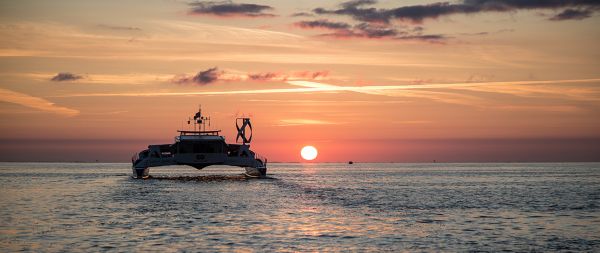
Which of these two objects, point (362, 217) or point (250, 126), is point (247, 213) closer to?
point (362, 217)

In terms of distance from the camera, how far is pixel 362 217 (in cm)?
5766

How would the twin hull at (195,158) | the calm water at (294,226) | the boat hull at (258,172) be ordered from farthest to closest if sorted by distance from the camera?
the boat hull at (258,172), the twin hull at (195,158), the calm water at (294,226)

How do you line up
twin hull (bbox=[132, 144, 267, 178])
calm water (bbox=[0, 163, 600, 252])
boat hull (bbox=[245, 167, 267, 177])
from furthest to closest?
1. boat hull (bbox=[245, 167, 267, 177])
2. twin hull (bbox=[132, 144, 267, 178])
3. calm water (bbox=[0, 163, 600, 252])

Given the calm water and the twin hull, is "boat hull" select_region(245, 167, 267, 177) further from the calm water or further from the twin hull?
the calm water

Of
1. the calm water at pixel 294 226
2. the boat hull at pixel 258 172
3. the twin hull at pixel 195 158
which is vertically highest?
the twin hull at pixel 195 158

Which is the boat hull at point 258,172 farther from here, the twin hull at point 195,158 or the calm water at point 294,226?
the calm water at point 294,226

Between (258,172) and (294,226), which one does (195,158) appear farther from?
(294,226)

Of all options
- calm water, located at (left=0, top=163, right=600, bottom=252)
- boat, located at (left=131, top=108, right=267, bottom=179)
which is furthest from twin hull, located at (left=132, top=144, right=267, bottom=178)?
calm water, located at (left=0, top=163, right=600, bottom=252)

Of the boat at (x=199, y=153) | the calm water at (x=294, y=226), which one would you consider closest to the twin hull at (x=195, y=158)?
the boat at (x=199, y=153)

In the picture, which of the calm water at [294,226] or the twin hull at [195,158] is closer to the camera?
the calm water at [294,226]

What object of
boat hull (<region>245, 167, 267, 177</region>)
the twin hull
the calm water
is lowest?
the calm water

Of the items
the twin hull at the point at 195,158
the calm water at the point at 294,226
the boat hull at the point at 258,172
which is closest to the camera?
the calm water at the point at 294,226

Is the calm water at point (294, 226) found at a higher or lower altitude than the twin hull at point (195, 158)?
lower

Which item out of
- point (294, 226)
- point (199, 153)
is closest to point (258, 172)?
point (199, 153)
